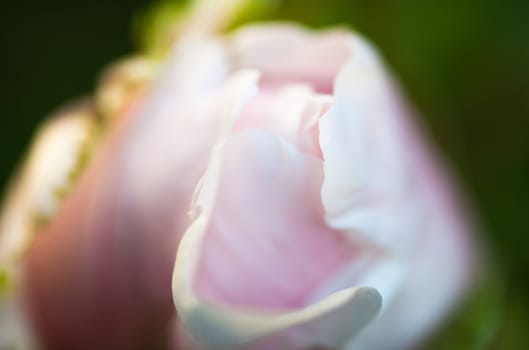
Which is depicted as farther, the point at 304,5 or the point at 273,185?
the point at 304,5

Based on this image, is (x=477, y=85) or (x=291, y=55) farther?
(x=477, y=85)

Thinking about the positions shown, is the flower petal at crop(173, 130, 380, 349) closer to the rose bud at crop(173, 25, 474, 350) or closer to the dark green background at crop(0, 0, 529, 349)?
the rose bud at crop(173, 25, 474, 350)

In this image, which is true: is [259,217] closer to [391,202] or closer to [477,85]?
[391,202]

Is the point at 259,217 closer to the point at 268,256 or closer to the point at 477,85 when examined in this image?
the point at 268,256

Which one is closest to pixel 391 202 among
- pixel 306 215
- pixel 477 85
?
pixel 306 215


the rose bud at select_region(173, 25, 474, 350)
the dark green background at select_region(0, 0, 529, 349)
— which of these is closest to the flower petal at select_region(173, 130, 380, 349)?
the rose bud at select_region(173, 25, 474, 350)

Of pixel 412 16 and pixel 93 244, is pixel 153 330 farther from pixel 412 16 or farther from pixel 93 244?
pixel 412 16

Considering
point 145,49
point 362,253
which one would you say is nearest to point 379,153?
point 362,253
